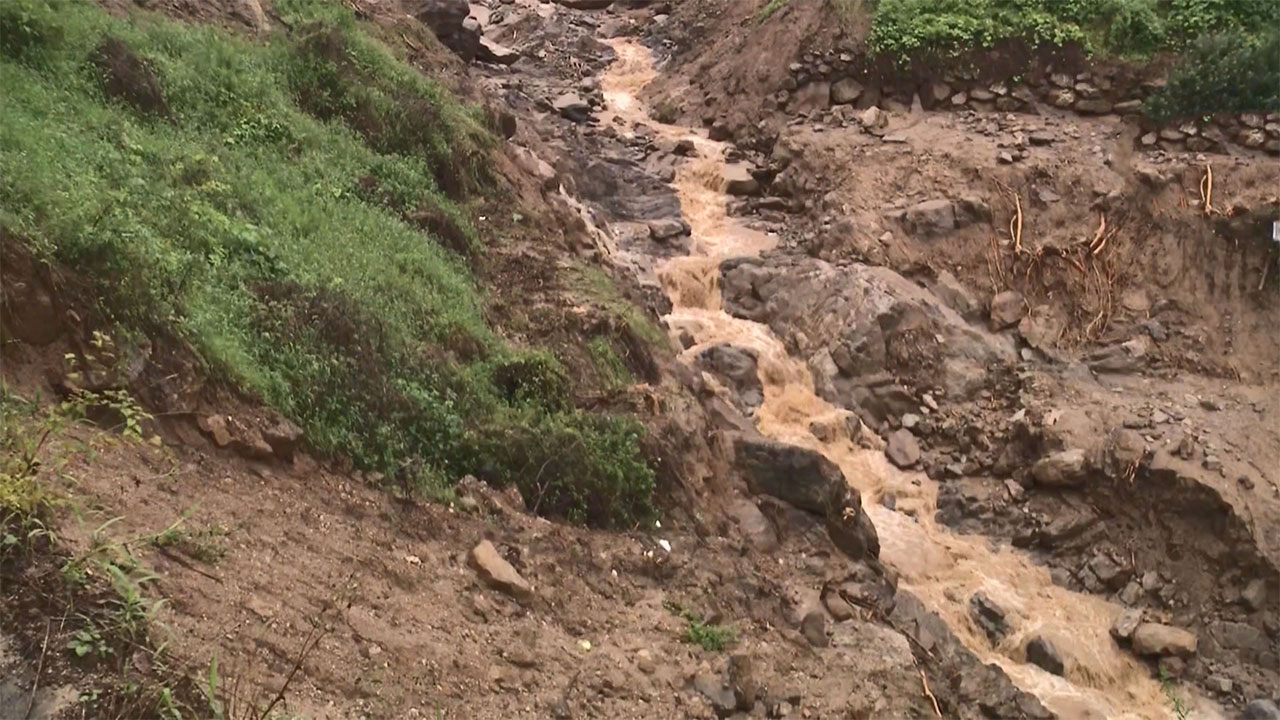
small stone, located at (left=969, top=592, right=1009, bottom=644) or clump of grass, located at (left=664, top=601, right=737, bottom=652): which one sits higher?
clump of grass, located at (left=664, top=601, right=737, bottom=652)

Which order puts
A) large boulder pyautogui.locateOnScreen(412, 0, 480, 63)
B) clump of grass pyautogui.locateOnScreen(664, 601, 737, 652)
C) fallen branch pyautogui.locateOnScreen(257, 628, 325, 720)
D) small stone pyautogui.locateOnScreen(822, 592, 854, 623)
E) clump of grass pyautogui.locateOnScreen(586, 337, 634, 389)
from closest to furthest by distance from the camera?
fallen branch pyautogui.locateOnScreen(257, 628, 325, 720) < clump of grass pyautogui.locateOnScreen(664, 601, 737, 652) < small stone pyautogui.locateOnScreen(822, 592, 854, 623) < clump of grass pyautogui.locateOnScreen(586, 337, 634, 389) < large boulder pyautogui.locateOnScreen(412, 0, 480, 63)

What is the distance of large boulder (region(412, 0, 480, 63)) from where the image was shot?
14680mm

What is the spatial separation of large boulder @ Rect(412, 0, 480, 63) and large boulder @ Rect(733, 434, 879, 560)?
879cm

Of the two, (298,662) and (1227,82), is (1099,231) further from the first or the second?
(298,662)

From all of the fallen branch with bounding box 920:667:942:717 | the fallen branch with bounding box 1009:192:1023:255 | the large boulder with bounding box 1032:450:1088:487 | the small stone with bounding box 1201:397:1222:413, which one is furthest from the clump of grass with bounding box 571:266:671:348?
the small stone with bounding box 1201:397:1222:413

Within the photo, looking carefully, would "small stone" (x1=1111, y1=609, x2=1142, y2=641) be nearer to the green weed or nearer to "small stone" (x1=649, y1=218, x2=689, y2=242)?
"small stone" (x1=649, y1=218, x2=689, y2=242)

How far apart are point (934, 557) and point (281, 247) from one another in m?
6.06

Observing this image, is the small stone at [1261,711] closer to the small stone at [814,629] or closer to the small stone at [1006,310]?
the small stone at [814,629]

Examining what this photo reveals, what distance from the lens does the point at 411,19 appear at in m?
13.5

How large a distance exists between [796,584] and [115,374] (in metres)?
4.60

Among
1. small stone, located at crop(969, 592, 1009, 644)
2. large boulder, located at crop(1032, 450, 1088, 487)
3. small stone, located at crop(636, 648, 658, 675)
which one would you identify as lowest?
small stone, located at crop(969, 592, 1009, 644)

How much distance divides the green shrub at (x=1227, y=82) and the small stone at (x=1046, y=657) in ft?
26.0

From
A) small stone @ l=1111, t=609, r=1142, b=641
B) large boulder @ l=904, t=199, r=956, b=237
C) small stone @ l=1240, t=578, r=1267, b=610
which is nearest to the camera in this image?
small stone @ l=1111, t=609, r=1142, b=641

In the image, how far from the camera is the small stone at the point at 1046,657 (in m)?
8.48
